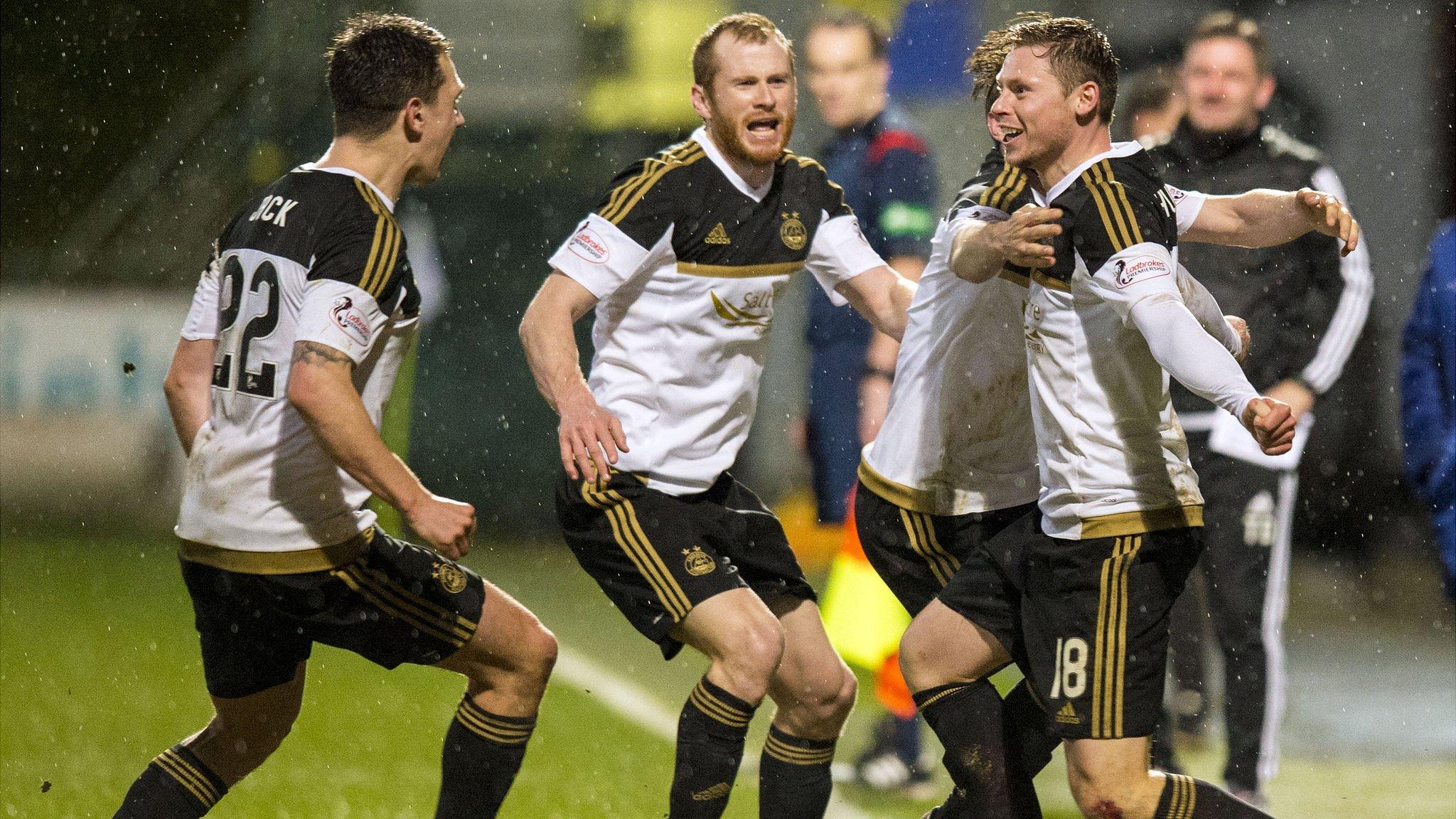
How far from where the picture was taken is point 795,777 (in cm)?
357

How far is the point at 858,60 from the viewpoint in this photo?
5.18 meters

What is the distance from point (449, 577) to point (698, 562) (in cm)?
53

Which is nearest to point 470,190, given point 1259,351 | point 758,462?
point 758,462

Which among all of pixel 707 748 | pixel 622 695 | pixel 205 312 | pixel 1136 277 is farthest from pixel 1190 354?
pixel 622 695

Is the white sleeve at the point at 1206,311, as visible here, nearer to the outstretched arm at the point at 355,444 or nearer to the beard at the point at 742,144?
the beard at the point at 742,144

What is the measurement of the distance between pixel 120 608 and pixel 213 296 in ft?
→ 17.3

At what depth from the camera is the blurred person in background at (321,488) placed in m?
3.17

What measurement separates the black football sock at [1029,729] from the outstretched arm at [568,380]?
39.7 inches

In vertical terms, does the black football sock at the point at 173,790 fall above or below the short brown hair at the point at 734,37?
below

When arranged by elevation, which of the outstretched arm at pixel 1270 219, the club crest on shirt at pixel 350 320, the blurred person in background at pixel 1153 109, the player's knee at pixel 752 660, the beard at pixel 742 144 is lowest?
the player's knee at pixel 752 660

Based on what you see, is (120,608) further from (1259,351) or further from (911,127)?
(1259,351)

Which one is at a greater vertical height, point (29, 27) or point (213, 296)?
point (29, 27)

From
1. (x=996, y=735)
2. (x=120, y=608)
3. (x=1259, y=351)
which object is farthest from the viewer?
(x=120, y=608)

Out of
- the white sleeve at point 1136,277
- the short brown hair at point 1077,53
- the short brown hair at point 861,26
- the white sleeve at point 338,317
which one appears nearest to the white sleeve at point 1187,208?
the short brown hair at point 1077,53
